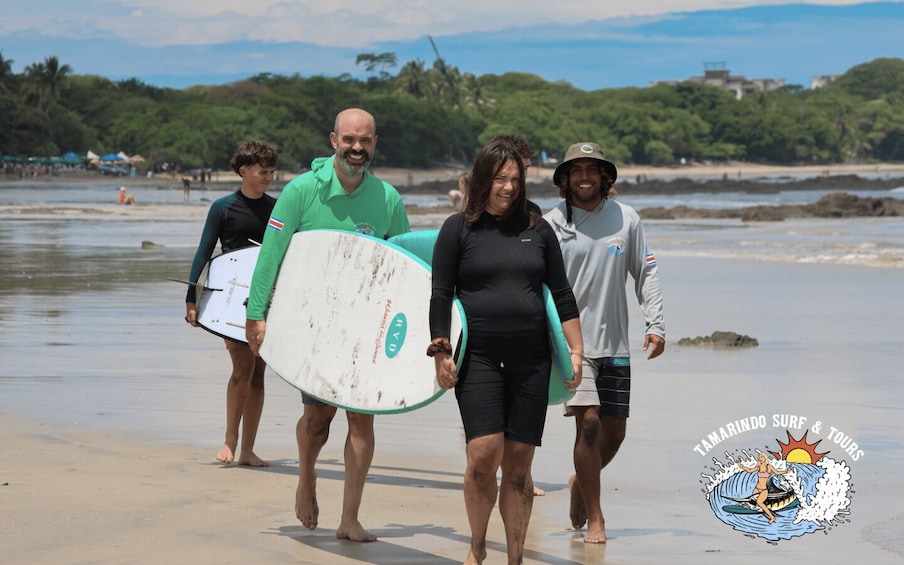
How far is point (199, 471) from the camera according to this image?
656 centimetres

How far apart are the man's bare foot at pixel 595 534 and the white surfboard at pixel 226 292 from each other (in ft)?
7.38

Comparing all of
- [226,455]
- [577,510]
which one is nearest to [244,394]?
[226,455]

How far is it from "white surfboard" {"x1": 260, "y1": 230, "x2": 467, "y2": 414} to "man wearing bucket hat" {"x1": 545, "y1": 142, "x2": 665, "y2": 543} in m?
0.83

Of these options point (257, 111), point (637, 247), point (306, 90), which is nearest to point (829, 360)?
point (637, 247)

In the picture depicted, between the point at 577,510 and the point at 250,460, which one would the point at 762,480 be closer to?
the point at 577,510

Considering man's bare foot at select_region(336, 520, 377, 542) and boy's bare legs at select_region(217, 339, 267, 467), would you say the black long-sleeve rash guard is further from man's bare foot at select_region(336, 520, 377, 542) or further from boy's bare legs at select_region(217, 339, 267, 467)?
boy's bare legs at select_region(217, 339, 267, 467)

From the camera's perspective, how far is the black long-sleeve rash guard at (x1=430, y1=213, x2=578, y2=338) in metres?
4.55

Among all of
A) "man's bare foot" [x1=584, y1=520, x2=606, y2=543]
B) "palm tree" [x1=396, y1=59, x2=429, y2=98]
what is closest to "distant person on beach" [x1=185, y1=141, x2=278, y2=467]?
"man's bare foot" [x1=584, y1=520, x2=606, y2=543]

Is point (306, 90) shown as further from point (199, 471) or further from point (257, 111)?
point (199, 471)

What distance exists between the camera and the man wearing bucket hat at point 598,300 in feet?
17.7

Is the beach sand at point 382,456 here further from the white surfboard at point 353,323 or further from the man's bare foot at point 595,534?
the white surfboard at point 353,323

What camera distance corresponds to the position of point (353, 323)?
17.0ft

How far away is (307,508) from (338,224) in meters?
1.12

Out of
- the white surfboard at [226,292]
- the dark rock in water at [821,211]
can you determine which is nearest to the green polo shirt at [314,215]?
the white surfboard at [226,292]
